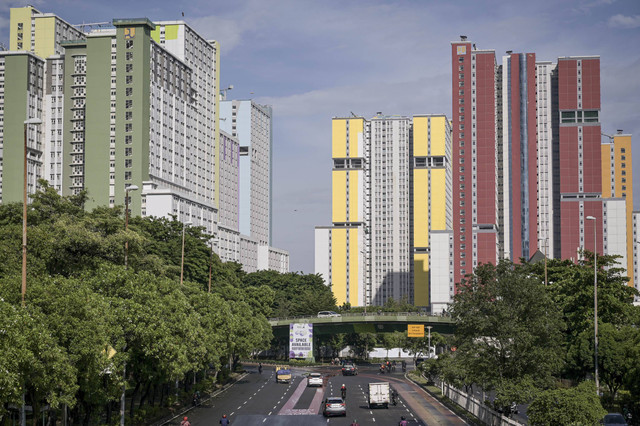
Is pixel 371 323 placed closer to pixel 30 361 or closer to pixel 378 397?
pixel 378 397

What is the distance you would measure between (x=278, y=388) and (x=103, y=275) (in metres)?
42.6

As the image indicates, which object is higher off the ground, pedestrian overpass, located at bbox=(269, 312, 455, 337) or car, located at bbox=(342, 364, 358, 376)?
pedestrian overpass, located at bbox=(269, 312, 455, 337)

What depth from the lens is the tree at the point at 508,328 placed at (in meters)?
52.1

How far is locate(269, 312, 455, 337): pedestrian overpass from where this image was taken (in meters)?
131

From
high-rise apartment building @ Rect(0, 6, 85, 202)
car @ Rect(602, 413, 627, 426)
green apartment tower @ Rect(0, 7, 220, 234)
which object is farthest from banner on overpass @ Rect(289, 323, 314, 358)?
high-rise apartment building @ Rect(0, 6, 85, 202)

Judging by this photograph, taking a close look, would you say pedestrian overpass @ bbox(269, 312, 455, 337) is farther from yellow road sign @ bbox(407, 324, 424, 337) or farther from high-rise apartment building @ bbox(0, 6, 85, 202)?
high-rise apartment building @ bbox(0, 6, 85, 202)

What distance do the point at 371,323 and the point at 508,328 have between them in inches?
3253

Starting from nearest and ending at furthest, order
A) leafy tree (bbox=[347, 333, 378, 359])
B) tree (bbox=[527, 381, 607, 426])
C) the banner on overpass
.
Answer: tree (bbox=[527, 381, 607, 426]), the banner on overpass, leafy tree (bbox=[347, 333, 378, 359])

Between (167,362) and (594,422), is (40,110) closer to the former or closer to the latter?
(167,362)

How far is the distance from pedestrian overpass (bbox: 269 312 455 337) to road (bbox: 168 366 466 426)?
1218 inches

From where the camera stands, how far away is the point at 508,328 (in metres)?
52.1

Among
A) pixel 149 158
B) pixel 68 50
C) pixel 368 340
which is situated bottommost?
pixel 368 340

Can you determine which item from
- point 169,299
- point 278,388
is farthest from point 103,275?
point 278,388

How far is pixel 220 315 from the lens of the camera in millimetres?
75188
